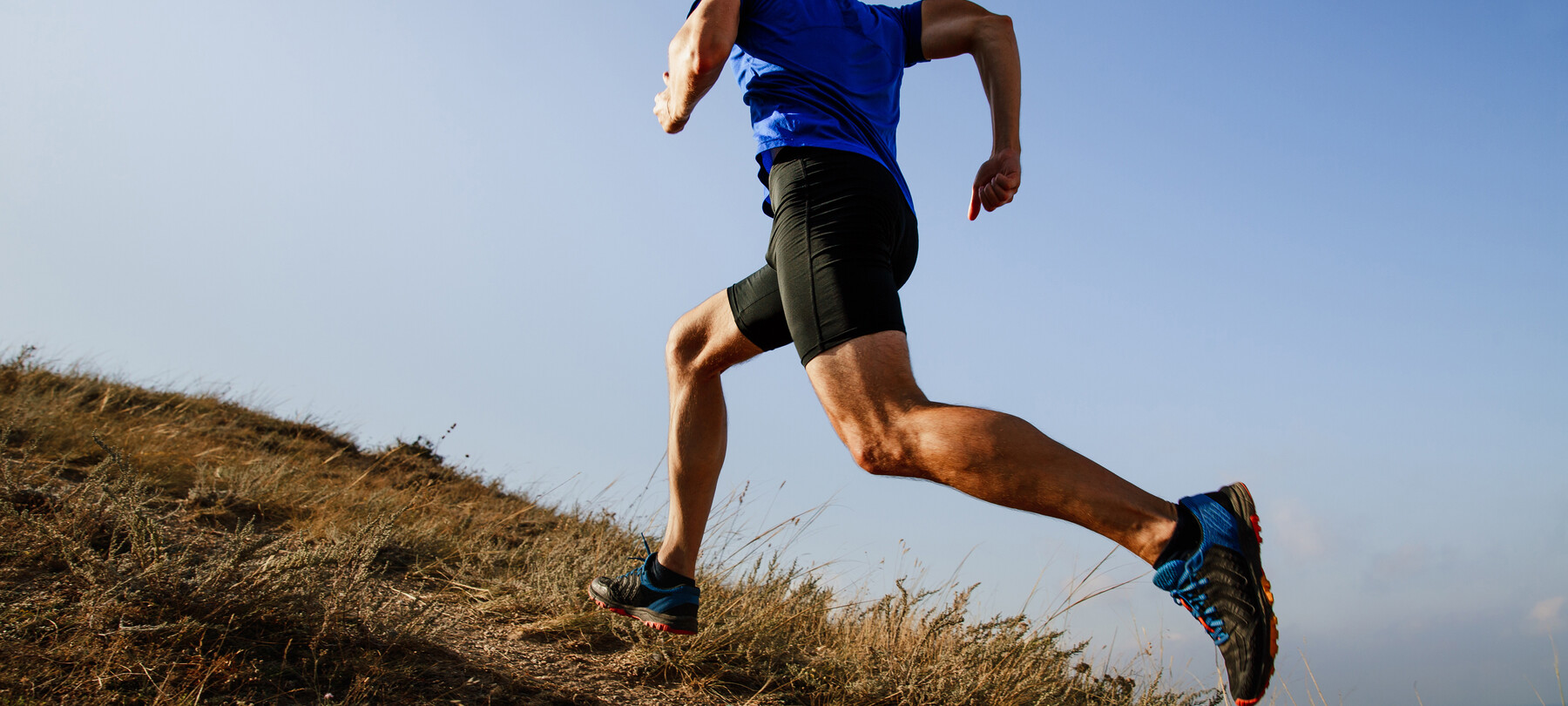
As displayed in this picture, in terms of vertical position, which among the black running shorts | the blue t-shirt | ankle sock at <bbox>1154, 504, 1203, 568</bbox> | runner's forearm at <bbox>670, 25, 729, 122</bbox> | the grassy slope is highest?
the blue t-shirt

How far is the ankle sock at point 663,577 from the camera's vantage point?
85.8 inches

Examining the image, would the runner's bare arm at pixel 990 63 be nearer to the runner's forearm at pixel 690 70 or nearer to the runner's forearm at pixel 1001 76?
the runner's forearm at pixel 1001 76

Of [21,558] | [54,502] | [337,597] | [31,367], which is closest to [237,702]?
[337,597]

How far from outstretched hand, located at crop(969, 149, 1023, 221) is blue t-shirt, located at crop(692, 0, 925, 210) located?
24 centimetres

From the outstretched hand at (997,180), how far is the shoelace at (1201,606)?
39.8 inches

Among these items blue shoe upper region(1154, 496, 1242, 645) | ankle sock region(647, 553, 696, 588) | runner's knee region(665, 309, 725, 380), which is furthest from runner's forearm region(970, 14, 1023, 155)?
ankle sock region(647, 553, 696, 588)

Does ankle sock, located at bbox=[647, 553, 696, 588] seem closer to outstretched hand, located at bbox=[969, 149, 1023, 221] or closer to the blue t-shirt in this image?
the blue t-shirt

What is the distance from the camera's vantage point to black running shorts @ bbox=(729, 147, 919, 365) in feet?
5.02

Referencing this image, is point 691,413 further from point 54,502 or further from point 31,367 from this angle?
point 31,367

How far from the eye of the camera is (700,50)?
1649mm

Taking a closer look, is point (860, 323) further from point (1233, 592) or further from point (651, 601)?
point (651, 601)

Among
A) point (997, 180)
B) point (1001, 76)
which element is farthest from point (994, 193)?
point (1001, 76)

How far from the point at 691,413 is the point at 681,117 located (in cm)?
82

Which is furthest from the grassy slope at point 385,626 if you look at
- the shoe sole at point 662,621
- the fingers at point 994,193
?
the fingers at point 994,193
